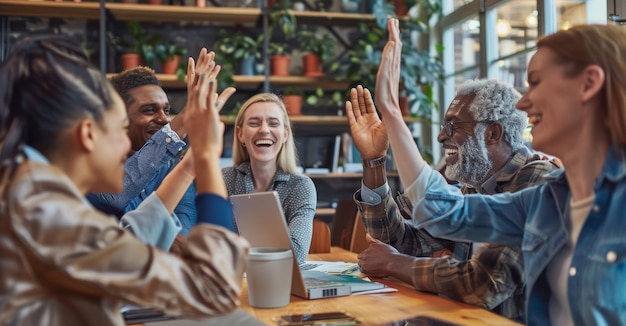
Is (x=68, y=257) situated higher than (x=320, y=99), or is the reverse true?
(x=320, y=99)

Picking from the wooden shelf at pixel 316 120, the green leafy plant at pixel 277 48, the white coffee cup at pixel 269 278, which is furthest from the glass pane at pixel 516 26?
the white coffee cup at pixel 269 278

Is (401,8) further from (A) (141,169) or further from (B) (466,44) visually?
(A) (141,169)

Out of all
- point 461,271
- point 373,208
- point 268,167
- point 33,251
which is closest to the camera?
point 33,251

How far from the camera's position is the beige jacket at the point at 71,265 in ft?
2.57

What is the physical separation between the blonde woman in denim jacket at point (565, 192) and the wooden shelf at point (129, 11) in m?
3.55

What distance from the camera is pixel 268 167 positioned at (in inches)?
103

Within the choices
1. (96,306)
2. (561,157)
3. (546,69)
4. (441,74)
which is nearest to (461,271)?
(561,157)

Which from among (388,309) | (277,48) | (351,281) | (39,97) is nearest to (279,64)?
(277,48)

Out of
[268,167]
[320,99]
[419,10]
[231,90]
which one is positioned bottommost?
[268,167]

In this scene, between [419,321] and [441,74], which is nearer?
[419,321]

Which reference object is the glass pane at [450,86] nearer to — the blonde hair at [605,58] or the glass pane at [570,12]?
the glass pane at [570,12]

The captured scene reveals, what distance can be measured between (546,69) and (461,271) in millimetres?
515

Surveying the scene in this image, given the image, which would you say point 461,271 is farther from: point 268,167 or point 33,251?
point 268,167

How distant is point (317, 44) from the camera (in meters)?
4.89
